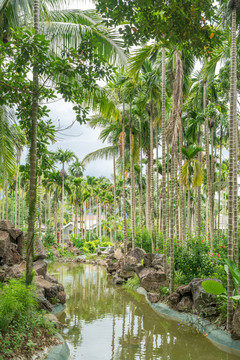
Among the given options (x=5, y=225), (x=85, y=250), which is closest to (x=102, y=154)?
(x=5, y=225)

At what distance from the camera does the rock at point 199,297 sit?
9.64 meters

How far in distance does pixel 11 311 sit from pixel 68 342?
264 centimetres

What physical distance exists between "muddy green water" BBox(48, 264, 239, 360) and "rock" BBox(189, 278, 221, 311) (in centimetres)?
68

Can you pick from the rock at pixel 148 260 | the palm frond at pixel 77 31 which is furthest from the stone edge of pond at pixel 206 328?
the palm frond at pixel 77 31

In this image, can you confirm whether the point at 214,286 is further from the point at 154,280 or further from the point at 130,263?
the point at 130,263

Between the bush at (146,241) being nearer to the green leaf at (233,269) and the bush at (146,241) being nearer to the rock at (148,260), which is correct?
the rock at (148,260)

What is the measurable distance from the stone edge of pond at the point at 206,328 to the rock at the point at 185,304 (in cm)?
16

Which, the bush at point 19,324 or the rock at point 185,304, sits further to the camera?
the rock at point 185,304

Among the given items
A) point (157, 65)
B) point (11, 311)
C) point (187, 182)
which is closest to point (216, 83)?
point (157, 65)

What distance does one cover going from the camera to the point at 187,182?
21531 millimetres

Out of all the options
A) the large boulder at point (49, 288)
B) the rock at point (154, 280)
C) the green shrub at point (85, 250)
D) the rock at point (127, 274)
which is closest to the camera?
the large boulder at point (49, 288)

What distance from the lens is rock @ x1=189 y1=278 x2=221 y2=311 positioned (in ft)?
31.6

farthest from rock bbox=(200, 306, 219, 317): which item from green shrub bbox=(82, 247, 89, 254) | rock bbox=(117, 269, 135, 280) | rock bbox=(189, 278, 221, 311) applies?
green shrub bbox=(82, 247, 89, 254)

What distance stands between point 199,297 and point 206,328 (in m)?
0.94
